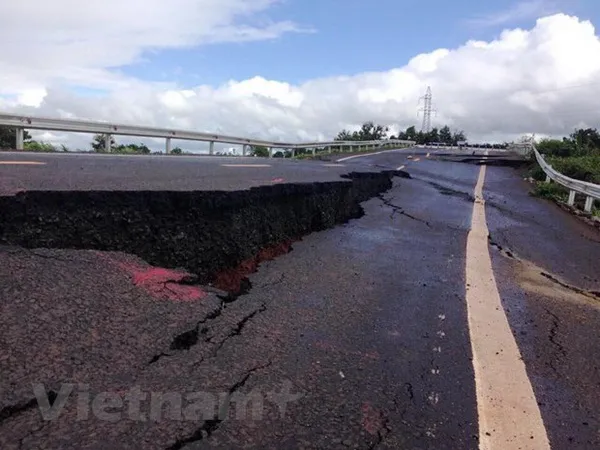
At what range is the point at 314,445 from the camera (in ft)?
7.67

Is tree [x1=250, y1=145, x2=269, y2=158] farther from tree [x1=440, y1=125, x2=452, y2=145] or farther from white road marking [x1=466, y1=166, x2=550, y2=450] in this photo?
tree [x1=440, y1=125, x2=452, y2=145]

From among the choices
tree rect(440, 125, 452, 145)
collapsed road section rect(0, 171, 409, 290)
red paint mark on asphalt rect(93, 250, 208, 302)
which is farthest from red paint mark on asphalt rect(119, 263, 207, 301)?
tree rect(440, 125, 452, 145)

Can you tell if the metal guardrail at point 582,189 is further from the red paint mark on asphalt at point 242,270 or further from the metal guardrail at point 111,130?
the metal guardrail at point 111,130

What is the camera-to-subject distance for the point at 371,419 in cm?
258

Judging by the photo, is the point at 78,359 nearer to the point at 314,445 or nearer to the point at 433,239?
the point at 314,445

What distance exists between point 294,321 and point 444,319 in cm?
118

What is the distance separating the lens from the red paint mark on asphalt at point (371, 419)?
2.49m

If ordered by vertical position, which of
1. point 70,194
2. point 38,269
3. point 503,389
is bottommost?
point 503,389

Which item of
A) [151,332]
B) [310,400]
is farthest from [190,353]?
[310,400]

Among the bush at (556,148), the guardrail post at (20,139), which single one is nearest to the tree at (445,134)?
the bush at (556,148)

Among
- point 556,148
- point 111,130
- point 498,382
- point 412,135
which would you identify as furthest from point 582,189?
point 412,135

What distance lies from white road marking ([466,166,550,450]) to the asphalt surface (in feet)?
0.19

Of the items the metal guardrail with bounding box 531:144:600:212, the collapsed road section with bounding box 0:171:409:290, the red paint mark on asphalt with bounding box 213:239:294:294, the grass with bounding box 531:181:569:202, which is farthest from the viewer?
the grass with bounding box 531:181:569:202

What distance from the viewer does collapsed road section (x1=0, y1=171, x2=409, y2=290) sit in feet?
13.6
